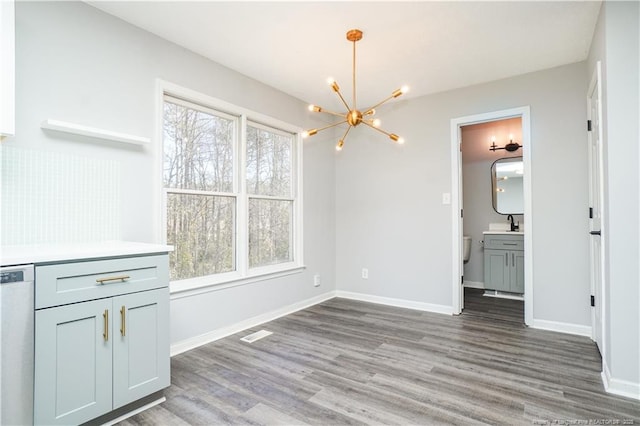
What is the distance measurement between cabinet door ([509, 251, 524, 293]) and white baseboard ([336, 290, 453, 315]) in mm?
1394

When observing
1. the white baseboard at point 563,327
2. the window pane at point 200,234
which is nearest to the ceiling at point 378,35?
the window pane at point 200,234

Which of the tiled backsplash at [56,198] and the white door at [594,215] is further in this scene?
the white door at [594,215]

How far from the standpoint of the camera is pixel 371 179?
4.39 meters

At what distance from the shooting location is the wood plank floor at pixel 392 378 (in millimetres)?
1852

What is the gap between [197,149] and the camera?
3.01 m

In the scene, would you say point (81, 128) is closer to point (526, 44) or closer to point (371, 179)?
point (371, 179)

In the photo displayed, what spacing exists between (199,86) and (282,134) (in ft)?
3.90

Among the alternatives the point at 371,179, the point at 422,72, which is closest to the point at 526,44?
the point at 422,72

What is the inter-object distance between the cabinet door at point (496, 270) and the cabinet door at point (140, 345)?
4.29 m

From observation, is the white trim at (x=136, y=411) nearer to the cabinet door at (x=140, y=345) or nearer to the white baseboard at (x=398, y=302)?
the cabinet door at (x=140, y=345)

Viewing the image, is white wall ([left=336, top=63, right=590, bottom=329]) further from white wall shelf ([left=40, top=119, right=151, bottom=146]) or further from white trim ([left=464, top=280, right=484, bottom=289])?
white wall shelf ([left=40, top=119, right=151, bottom=146])

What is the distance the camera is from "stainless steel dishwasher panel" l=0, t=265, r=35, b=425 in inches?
56.1

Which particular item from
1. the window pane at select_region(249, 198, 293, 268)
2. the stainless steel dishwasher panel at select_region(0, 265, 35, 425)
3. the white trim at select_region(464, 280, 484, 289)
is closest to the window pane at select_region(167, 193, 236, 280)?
the window pane at select_region(249, 198, 293, 268)

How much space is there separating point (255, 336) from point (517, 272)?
3.59m
